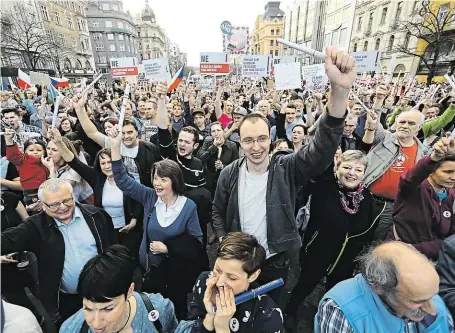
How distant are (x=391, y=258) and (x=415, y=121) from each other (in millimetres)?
2512

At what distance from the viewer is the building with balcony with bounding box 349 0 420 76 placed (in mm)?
29831

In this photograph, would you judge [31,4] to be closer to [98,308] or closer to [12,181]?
[12,181]

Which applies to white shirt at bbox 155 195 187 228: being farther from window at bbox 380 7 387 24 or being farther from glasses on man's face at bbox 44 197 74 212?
window at bbox 380 7 387 24

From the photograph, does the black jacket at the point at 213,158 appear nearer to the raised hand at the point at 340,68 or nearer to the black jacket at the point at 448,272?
the raised hand at the point at 340,68

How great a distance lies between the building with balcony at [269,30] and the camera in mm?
74688

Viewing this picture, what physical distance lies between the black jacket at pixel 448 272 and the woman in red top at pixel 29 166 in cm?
425

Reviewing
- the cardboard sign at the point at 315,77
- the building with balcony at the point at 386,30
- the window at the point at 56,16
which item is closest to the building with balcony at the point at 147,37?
the window at the point at 56,16

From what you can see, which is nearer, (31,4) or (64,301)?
(64,301)

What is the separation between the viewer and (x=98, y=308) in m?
1.43

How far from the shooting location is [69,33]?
48.2m

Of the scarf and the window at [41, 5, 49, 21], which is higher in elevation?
the window at [41, 5, 49, 21]

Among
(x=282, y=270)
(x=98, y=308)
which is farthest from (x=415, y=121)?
(x=98, y=308)

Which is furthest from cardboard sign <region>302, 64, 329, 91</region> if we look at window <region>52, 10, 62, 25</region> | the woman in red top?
window <region>52, 10, 62, 25</region>

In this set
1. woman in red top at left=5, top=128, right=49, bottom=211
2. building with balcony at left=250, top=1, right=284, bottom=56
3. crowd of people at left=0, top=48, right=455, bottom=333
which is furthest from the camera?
building with balcony at left=250, top=1, right=284, bottom=56
